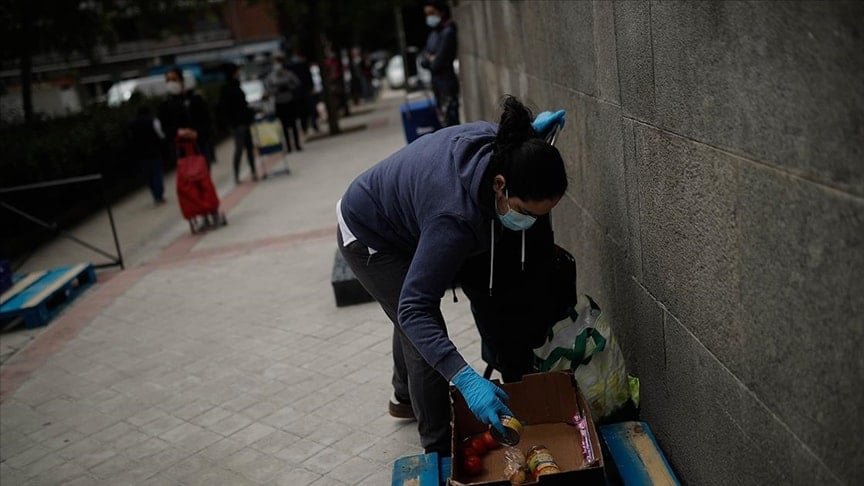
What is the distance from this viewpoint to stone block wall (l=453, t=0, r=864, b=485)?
173 cm

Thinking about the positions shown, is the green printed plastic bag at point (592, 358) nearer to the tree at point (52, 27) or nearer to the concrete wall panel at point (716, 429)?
the concrete wall panel at point (716, 429)

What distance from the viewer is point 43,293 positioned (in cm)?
725

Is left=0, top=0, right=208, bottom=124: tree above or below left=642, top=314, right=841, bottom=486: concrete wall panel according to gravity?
above

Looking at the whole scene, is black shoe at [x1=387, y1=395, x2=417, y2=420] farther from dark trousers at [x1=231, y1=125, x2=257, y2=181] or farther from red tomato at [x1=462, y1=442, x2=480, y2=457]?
dark trousers at [x1=231, y1=125, x2=257, y2=181]

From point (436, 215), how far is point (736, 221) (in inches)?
38.9

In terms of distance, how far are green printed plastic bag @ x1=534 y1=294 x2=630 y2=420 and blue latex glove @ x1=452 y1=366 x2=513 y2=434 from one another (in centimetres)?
69

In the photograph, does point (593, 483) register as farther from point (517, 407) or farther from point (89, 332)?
point (89, 332)

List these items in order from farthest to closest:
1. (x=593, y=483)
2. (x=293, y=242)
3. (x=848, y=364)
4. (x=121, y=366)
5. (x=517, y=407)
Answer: (x=293, y=242)
(x=121, y=366)
(x=517, y=407)
(x=593, y=483)
(x=848, y=364)

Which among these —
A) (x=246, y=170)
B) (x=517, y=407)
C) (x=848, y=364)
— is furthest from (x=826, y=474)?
(x=246, y=170)

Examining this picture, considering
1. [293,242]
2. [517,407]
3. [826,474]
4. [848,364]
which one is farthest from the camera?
[293,242]

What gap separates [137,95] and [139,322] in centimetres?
1320

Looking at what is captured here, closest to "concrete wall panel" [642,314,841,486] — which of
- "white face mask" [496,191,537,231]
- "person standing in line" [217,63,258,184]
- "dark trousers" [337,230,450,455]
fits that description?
"white face mask" [496,191,537,231]

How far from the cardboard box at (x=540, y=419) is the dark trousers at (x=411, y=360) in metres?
0.21

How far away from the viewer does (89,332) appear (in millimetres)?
6691
